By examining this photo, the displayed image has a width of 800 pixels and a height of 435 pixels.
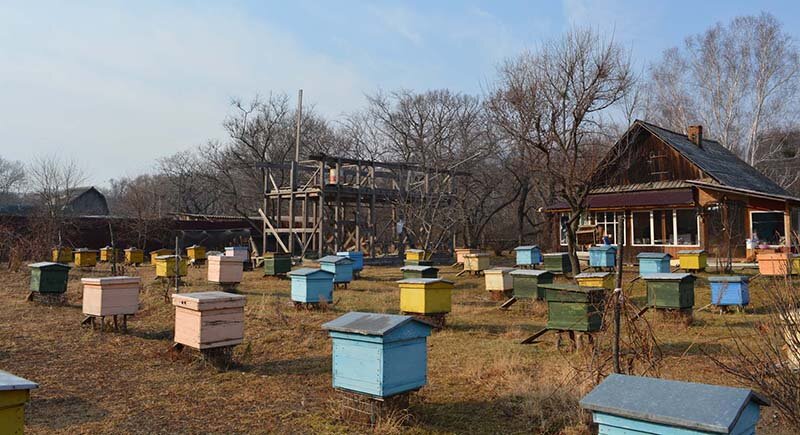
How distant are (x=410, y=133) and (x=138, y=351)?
3370cm

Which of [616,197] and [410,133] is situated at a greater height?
[410,133]

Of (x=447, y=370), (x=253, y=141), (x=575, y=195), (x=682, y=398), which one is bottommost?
(x=447, y=370)

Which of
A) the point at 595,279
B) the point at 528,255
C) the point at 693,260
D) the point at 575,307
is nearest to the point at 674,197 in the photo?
the point at 693,260

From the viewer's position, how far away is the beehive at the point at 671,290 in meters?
11.1

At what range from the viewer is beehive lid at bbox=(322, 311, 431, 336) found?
573 centimetres

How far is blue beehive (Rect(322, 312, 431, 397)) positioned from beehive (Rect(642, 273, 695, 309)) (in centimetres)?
687

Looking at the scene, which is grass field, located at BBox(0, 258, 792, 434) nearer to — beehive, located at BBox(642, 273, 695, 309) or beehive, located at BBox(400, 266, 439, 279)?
beehive, located at BBox(642, 273, 695, 309)

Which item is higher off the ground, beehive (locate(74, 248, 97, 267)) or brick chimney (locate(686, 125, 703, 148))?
brick chimney (locate(686, 125, 703, 148))

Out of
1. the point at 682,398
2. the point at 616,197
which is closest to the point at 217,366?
the point at 682,398

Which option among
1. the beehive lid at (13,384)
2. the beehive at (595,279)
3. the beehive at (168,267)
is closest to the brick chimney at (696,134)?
the beehive at (595,279)

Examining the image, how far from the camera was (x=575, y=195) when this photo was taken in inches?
675

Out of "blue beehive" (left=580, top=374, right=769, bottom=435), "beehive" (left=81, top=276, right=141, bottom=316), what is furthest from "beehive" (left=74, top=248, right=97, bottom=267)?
"blue beehive" (left=580, top=374, right=769, bottom=435)

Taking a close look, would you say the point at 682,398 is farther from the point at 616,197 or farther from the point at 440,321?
the point at 616,197

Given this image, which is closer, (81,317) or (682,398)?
(682,398)
